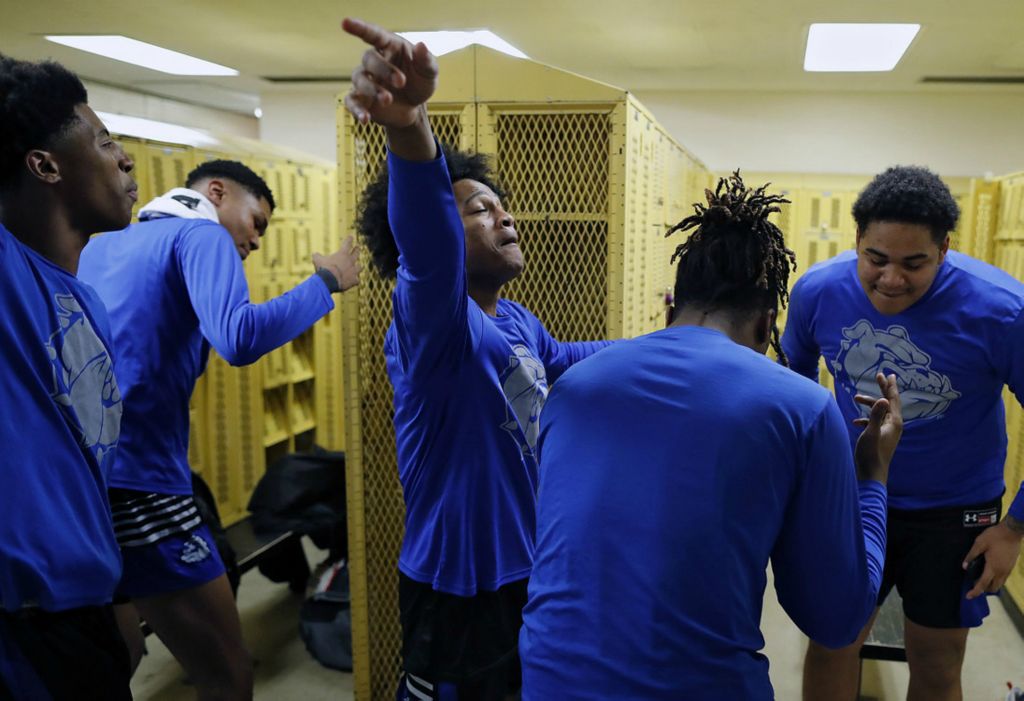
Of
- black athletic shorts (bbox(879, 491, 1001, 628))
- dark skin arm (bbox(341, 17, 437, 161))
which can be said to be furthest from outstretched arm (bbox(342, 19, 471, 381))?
black athletic shorts (bbox(879, 491, 1001, 628))

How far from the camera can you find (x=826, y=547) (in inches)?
41.5

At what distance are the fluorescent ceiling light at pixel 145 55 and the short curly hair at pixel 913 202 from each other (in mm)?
5176

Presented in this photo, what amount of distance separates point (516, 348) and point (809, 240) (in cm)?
445

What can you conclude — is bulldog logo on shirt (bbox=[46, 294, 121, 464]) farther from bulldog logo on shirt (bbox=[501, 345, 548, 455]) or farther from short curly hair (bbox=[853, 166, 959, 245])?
short curly hair (bbox=[853, 166, 959, 245])

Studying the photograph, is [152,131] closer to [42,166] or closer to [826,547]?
[42,166]

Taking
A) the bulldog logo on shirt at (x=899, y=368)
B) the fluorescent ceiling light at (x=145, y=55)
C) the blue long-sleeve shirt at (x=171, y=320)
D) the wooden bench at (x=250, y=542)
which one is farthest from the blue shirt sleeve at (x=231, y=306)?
the fluorescent ceiling light at (x=145, y=55)

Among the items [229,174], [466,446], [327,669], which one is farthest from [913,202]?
[327,669]

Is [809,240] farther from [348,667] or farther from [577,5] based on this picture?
[348,667]

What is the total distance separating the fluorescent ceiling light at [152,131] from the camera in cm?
319

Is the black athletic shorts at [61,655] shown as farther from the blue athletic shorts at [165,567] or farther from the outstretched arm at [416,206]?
the outstretched arm at [416,206]

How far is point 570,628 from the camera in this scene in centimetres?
108

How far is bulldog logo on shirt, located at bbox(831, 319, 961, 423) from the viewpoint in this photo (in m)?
1.94

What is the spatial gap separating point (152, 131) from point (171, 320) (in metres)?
1.83

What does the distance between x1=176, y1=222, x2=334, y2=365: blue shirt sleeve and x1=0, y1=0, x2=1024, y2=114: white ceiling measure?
2749mm
